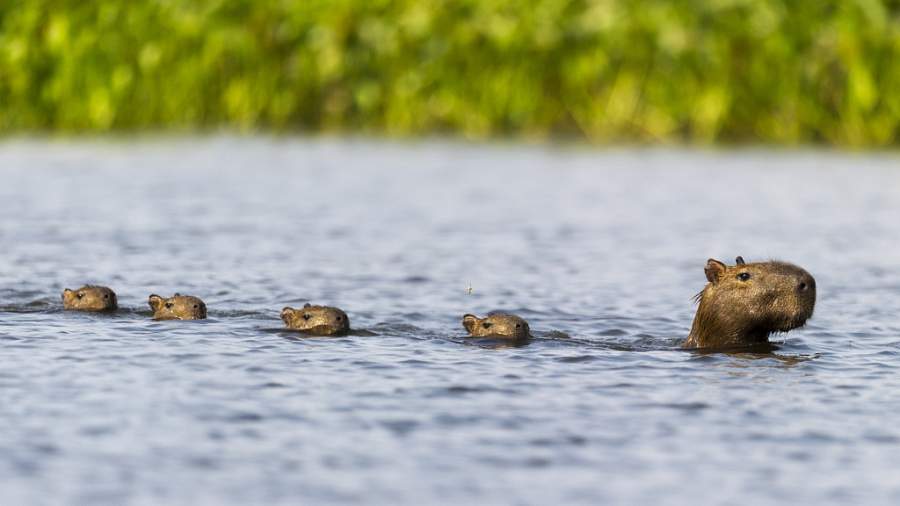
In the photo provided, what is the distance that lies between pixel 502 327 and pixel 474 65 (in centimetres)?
2090

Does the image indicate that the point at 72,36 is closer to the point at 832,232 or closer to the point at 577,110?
the point at 577,110

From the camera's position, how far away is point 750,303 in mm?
13242

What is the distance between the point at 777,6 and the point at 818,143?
3.31 metres

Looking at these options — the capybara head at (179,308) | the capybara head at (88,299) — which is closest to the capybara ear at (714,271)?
the capybara head at (179,308)

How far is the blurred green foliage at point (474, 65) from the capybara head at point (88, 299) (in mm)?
17148

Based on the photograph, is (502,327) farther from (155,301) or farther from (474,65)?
(474,65)

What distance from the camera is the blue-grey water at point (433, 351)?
9.02 meters

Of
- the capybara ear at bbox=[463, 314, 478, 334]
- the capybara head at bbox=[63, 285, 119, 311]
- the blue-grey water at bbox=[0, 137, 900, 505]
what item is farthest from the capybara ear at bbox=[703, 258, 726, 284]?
the capybara head at bbox=[63, 285, 119, 311]

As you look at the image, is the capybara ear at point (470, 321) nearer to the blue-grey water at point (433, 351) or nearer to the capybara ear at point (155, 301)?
the blue-grey water at point (433, 351)

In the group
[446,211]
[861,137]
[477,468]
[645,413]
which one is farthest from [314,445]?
[861,137]

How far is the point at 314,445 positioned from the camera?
31.4 feet

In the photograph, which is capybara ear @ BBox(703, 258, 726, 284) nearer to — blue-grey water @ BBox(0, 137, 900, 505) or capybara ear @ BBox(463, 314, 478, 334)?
blue-grey water @ BBox(0, 137, 900, 505)

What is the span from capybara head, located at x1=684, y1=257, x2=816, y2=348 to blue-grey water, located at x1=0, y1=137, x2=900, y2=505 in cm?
28

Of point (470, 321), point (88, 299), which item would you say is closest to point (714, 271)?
point (470, 321)
